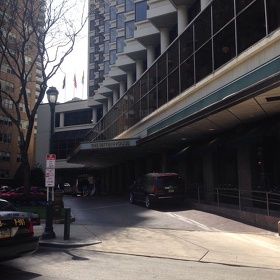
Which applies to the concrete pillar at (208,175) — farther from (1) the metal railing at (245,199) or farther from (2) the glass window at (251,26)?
(2) the glass window at (251,26)

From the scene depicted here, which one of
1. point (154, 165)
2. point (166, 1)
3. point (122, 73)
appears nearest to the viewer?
point (166, 1)

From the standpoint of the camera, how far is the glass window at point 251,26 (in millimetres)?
14070

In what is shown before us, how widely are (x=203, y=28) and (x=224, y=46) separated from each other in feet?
9.14

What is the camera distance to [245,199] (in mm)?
16391

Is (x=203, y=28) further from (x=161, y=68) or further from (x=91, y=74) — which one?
(x=91, y=74)

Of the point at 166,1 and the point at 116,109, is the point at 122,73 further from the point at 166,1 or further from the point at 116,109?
the point at 166,1

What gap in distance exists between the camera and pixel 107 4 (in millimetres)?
55125

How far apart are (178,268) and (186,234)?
14.6ft

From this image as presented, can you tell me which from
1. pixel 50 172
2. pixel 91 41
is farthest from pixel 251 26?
pixel 91 41

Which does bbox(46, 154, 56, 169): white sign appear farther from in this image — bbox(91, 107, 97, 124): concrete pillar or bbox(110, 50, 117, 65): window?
bbox(91, 107, 97, 124): concrete pillar

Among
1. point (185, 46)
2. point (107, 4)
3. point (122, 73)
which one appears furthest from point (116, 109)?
point (107, 4)

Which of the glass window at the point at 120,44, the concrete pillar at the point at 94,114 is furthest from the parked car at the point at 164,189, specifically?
the concrete pillar at the point at 94,114

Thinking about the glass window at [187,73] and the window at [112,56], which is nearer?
the glass window at [187,73]

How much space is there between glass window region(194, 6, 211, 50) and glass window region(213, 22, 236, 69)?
1116 millimetres
